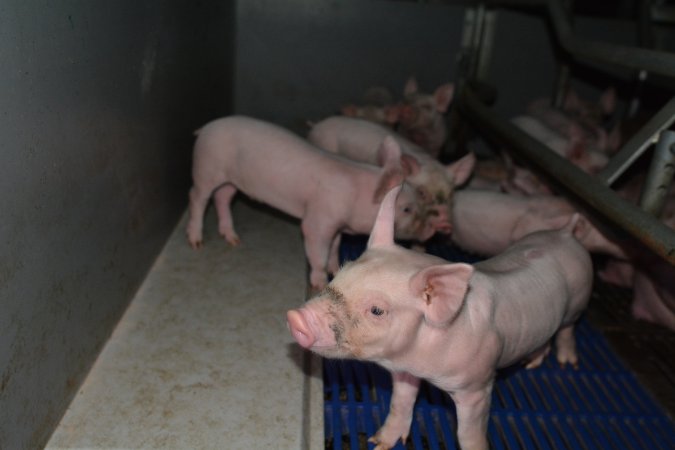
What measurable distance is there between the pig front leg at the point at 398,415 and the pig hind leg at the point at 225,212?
164 centimetres

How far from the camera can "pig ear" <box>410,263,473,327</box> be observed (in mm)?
1608

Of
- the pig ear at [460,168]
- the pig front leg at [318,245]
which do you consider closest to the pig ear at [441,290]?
the pig front leg at [318,245]

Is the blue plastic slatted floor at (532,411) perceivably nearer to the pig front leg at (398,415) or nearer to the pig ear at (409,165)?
the pig front leg at (398,415)

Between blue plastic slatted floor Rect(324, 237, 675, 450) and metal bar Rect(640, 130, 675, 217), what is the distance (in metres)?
0.79

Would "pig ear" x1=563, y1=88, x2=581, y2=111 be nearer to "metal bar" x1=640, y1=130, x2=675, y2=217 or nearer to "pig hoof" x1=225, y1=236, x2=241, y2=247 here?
"metal bar" x1=640, y1=130, x2=675, y2=217

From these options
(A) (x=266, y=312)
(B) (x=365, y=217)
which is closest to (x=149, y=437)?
(A) (x=266, y=312)

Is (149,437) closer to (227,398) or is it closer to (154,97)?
(227,398)

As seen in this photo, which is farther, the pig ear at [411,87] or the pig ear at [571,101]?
the pig ear at [571,101]

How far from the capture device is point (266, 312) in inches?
112

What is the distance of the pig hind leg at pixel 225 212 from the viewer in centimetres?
355

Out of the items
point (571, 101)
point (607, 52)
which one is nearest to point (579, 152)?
point (607, 52)

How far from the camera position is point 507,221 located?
3.45 metres

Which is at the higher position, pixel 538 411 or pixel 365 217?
pixel 365 217

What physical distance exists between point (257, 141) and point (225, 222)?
573 mm
